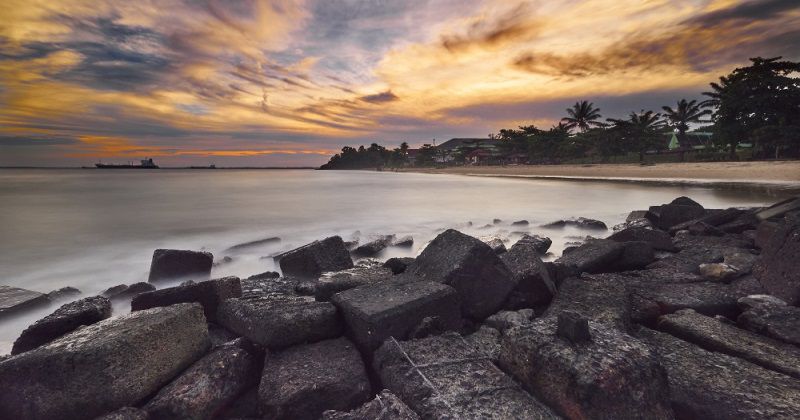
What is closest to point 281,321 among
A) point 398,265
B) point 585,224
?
point 398,265

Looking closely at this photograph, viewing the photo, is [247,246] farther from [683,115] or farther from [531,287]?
[683,115]

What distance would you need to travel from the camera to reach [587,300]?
3.26m

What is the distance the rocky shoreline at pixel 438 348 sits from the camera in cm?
193

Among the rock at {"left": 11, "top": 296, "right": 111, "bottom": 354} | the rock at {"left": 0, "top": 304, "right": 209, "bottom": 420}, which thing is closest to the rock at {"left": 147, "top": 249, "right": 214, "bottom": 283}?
the rock at {"left": 11, "top": 296, "right": 111, "bottom": 354}

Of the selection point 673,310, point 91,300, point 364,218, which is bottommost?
point 364,218

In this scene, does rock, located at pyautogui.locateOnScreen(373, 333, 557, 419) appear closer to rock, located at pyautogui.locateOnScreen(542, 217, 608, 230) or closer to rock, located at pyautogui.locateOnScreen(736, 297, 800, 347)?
rock, located at pyautogui.locateOnScreen(736, 297, 800, 347)

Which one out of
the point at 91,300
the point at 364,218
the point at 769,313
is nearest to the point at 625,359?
the point at 769,313

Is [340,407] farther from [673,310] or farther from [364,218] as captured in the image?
[364,218]

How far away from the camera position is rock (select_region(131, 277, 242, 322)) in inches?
121

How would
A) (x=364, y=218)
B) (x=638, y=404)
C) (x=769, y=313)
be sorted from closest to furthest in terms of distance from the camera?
(x=638, y=404) < (x=769, y=313) < (x=364, y=218)

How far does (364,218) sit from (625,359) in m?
12.8

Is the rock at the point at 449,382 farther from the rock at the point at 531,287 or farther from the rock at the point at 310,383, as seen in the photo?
the rock at the point at 531,287

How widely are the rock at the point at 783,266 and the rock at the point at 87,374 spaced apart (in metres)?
4.94

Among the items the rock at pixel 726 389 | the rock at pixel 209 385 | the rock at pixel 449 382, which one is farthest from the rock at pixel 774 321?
the rock at pixel 209 385
